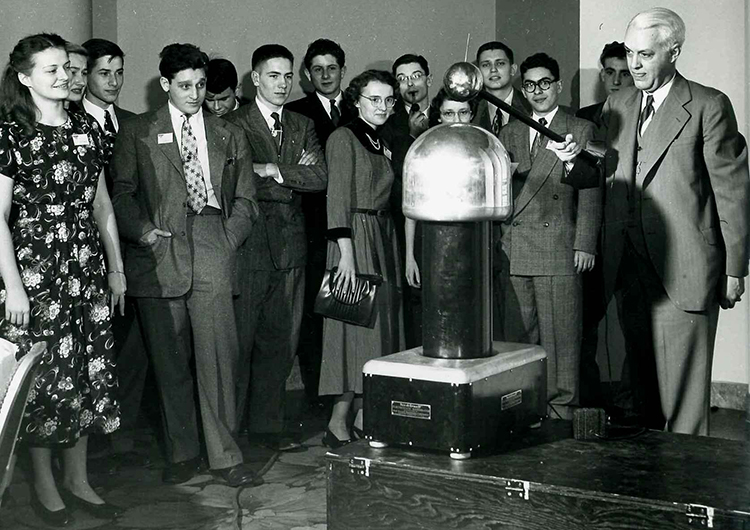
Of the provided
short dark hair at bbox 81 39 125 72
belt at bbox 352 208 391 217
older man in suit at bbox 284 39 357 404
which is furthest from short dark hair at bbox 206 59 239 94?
belt at bbox 352 208 391 217

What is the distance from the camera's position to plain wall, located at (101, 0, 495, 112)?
579 cm

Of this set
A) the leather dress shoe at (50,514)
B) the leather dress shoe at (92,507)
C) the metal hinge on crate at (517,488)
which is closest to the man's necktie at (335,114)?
the leather dress shoe at (92,507)

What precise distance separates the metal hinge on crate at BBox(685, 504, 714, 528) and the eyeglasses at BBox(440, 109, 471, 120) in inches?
103

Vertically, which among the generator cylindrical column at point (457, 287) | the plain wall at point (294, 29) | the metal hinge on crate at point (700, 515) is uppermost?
the plain wall at point (294, 29)

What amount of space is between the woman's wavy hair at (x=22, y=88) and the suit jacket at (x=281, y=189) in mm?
1109

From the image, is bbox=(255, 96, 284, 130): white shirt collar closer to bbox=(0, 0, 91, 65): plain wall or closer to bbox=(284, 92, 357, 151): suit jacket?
bbox=(284, 92, 357, 151): suit jacket

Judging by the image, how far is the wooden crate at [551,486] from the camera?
7.12 ft

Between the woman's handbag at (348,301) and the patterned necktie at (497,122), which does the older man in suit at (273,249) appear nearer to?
the woman's handbag at (348,301)

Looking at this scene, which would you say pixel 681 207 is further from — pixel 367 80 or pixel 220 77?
pixel 220 77

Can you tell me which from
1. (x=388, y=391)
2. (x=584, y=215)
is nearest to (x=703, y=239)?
(x=584, y=215)

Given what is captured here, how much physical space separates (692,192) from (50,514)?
107 inches

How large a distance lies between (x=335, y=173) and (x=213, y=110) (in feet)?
3.61

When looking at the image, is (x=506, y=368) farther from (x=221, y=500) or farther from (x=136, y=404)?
(x=136, y=404)

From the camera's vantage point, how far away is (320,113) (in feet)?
17.4
